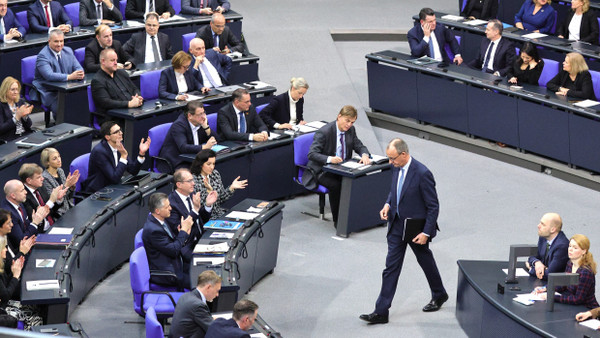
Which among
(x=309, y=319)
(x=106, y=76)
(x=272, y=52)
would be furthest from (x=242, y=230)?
(x=272, y=52)

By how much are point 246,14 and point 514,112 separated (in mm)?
6556

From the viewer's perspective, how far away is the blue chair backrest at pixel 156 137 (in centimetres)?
1023

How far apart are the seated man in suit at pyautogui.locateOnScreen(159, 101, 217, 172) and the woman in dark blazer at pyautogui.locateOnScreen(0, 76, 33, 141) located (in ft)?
5.03

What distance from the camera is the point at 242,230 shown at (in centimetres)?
859

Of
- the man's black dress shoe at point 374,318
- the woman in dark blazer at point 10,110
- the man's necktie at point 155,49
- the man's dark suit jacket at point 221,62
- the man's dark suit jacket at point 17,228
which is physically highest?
the man's necktie at point 155,49

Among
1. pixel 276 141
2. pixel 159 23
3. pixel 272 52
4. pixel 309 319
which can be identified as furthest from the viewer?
pixel 272 52

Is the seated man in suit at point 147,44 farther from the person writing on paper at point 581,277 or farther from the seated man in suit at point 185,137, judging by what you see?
the person writing on paper at point 581,277

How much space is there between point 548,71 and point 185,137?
4.79 m

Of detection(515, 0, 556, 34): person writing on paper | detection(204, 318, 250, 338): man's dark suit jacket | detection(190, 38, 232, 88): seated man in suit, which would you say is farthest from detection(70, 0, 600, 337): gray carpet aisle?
detection(515, 0, 556, 34): person writing on paper

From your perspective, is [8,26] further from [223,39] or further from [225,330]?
[225,330]

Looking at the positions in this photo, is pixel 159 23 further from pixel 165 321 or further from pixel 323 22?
pixel 165 321

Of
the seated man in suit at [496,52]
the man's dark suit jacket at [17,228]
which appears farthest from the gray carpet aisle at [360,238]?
the seated man in suit at [496,52]

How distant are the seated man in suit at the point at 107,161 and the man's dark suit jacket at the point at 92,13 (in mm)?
4200

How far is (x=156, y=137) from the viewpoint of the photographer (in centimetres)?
1024
